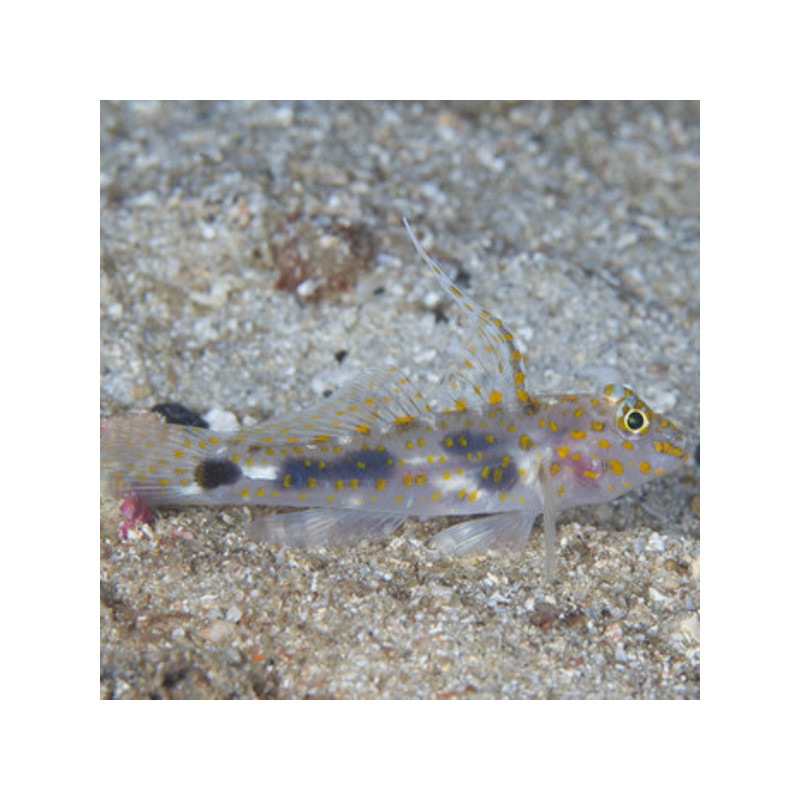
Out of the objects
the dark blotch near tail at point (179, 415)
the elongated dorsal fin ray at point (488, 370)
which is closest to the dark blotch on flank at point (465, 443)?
the elongated dorsal fin ray at point (488, 370)

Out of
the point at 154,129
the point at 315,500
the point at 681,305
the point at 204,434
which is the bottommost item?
the point at 315,500

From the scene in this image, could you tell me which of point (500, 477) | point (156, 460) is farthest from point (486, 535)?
point (156, 460)

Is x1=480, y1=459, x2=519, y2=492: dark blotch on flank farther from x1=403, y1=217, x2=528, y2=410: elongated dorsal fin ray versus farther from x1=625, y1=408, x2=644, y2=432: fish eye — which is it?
x1=625, y1=408, x2=644, y2=432: fish eye

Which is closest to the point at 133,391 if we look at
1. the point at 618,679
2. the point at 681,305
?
the point at 618,679

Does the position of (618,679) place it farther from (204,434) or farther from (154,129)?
(154,129)

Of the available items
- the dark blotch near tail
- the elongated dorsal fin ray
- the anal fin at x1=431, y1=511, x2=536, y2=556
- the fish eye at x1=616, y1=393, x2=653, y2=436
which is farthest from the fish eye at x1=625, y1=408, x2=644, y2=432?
the dark blotch near tail

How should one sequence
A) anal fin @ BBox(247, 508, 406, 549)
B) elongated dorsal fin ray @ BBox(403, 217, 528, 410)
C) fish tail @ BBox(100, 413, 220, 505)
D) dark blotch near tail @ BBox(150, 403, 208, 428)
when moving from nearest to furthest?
fish tail @ BBox(100, 413, 220, 505) < anal fin @ BBox(247, 508, 406, 549) < elongated dorsal fin ray @ BBox(403, 217, 528, 410) < dark blotch near tail @ BBox(150, 403, 208, 428)

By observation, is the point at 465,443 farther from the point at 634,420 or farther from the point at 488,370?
the point at 634,420

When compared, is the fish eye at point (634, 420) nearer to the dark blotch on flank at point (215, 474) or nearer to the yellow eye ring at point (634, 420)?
the yellow eye ring at point (634, 420)
